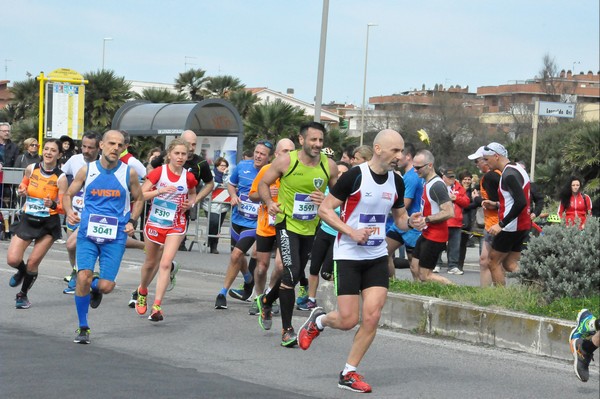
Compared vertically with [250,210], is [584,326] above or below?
below

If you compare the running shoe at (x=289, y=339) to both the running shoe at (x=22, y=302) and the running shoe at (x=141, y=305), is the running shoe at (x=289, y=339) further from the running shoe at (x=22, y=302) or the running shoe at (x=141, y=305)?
the running shoe at (x=22, y=302)

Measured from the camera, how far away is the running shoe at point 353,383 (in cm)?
768

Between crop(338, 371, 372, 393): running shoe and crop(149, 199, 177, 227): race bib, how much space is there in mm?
3653

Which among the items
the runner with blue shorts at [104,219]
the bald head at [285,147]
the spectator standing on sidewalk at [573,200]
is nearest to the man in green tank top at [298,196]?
the bald head at [285,147]

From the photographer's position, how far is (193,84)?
50875 mm

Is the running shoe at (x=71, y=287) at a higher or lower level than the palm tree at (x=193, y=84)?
lower

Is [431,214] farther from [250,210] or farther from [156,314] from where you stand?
[156,314]

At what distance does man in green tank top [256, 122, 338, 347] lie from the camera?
385 inches

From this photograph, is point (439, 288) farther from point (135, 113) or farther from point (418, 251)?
point (135, 113)

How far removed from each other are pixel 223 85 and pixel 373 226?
4167 centimetres

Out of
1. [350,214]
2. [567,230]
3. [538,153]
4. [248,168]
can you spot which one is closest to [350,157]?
[248,168]

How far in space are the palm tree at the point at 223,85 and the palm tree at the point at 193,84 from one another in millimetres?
884

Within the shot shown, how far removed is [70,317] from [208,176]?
217 centimetres

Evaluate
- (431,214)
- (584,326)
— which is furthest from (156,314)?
(584,326)
